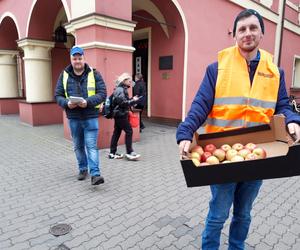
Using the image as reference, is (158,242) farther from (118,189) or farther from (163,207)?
(118,189)

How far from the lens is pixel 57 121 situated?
9.66 meters

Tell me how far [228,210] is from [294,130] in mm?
733

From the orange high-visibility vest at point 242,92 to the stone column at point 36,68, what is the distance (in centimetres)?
841

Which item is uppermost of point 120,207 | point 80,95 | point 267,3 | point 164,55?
point 267,3

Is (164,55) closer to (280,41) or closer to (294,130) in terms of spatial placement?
(280,41)

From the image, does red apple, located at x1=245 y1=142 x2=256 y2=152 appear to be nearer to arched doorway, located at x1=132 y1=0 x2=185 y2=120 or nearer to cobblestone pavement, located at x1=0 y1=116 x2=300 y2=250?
cobblestone pavement, located at x1=0 y1=116 x2=300 y2=250

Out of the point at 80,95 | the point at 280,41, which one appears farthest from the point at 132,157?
the point at 280,41

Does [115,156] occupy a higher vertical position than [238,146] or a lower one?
lower

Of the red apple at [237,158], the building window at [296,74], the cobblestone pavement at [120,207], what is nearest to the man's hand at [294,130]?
the red apple at [237,158]

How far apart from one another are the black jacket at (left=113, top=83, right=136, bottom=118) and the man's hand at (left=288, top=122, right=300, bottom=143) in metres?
3.53

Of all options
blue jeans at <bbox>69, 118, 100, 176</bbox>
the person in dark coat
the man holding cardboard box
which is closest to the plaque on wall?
the person in dark coat

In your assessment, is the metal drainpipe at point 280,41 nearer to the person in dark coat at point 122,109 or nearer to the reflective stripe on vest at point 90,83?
the person in dark coat at point 122,109

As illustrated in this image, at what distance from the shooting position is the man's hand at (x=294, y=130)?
1.73 meters

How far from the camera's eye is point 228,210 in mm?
2018
